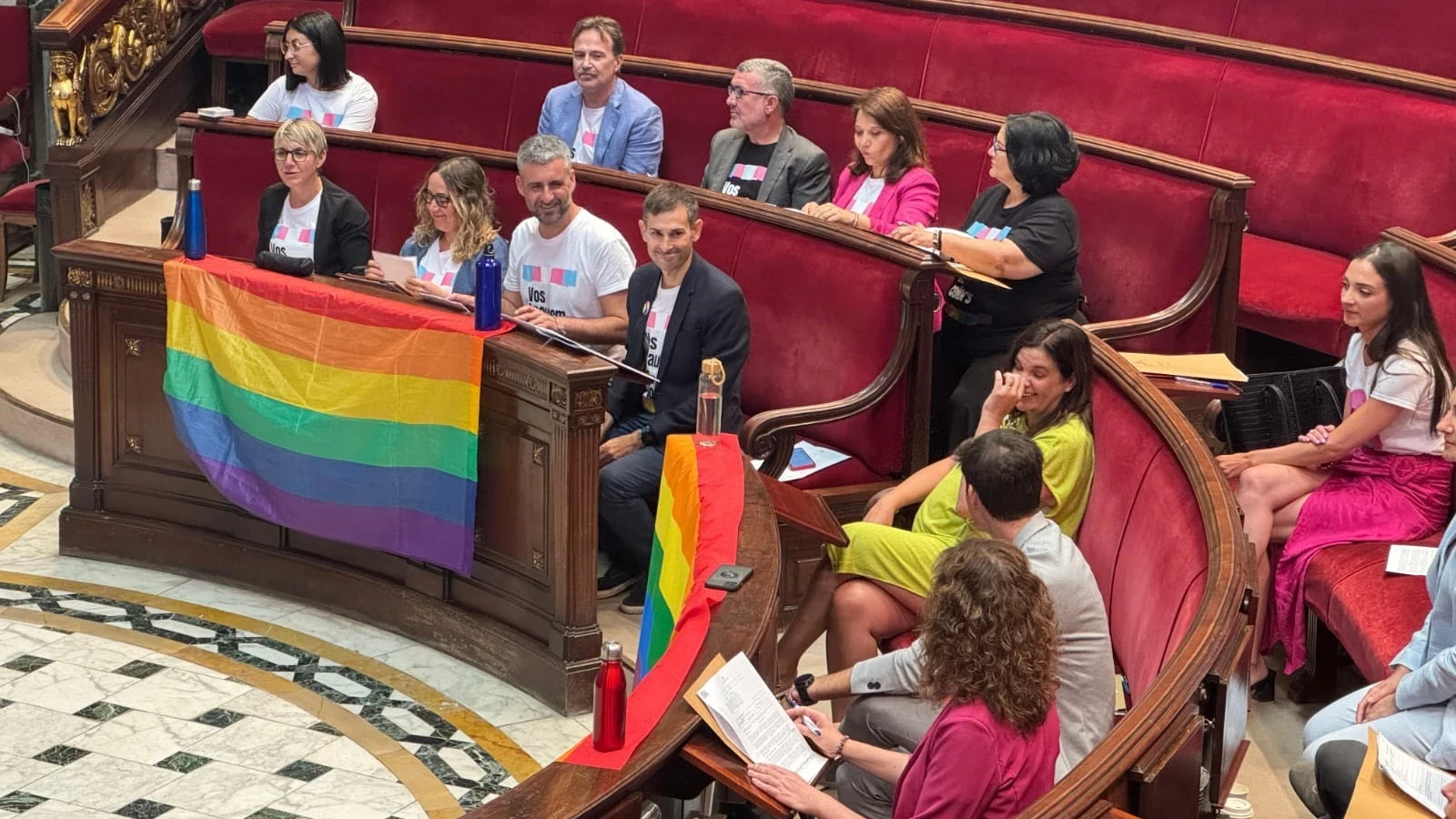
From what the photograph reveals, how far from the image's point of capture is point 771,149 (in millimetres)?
5000

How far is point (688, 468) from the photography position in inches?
125

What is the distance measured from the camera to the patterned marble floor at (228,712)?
11.5ft

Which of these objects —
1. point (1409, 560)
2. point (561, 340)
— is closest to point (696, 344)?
point (561, 340)

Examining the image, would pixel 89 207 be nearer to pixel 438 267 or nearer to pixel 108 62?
pixel 108 62

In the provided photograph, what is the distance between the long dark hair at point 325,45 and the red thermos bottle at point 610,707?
3779mm

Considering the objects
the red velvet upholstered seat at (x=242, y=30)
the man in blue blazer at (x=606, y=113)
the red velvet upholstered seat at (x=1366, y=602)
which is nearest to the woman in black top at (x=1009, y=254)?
the red velvet upholstered seat at (x=1366, y=602)

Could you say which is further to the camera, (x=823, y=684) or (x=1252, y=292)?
(x=1252, y=292)

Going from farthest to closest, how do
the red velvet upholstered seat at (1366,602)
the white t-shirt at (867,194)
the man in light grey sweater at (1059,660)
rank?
the white t-shirt at (867,194), the red velvet upholstered seat at (1366,602), the man in light grey sweater at (1059,660)

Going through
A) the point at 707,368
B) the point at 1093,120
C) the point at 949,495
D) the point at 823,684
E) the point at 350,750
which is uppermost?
the point at 1093,120

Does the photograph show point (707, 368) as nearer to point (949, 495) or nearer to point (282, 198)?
point (949, 495)

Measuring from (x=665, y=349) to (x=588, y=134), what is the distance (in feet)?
4.78

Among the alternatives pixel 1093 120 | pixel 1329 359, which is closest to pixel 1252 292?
pixel 1329 359

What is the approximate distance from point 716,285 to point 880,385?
0.45 meters

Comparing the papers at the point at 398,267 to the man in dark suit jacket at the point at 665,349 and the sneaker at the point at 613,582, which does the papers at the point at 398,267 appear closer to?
the man in dark suit jacket at the point at 665,349
